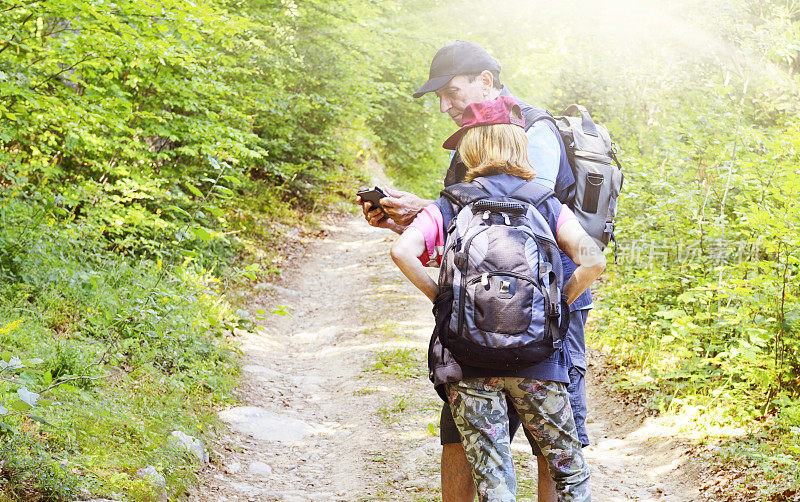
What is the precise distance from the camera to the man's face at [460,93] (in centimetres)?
280

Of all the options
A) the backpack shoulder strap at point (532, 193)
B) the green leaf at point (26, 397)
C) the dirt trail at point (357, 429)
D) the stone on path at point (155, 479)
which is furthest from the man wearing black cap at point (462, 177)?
the stone on path at point (155, 479)

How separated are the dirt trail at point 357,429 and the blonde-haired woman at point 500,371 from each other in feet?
6.67

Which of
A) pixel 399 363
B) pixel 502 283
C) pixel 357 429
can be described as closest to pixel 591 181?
pixel 502 283

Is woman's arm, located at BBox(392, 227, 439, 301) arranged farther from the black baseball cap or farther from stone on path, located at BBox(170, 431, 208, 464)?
stone on path, located at BBox(170, 431, 208, 464)

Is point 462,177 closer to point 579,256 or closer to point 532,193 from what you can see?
point 532,193

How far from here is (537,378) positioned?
2.29 meters

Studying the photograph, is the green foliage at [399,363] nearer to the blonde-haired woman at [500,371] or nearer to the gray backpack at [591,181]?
the gray backpack at [591,181]

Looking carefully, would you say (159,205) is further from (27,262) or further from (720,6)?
(720,6)

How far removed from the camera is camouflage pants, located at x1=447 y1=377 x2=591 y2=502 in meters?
2.29

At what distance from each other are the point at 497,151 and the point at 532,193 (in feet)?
0.69

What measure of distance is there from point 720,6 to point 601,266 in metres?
7.07

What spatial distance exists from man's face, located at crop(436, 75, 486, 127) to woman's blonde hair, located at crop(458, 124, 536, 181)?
1.28ft

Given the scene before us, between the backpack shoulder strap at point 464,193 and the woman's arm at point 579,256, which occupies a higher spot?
the backpack shoulder strap at point 464,193

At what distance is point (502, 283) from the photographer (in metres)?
2.18
